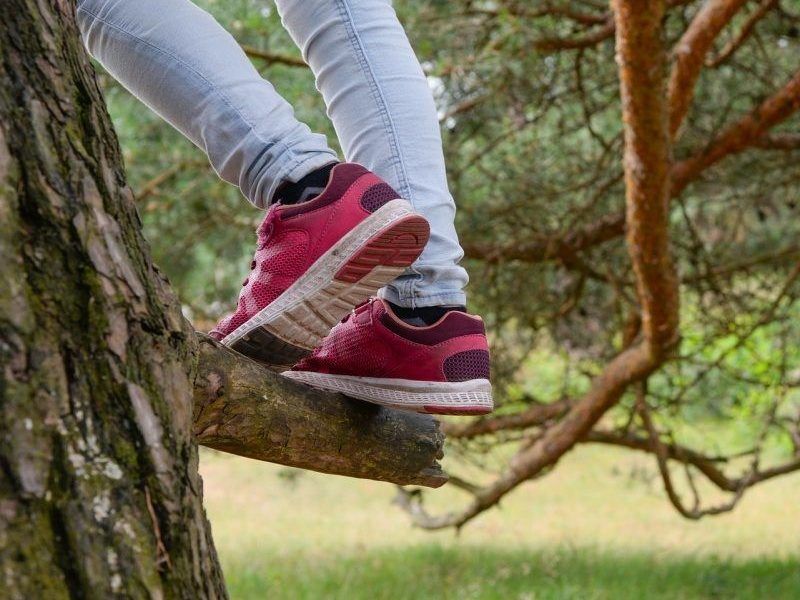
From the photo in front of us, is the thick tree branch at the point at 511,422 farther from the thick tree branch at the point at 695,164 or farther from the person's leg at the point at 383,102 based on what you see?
the person's leg at the point at 383,102

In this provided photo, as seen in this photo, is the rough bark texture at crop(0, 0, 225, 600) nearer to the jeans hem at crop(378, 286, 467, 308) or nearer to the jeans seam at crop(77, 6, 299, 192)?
the jeans seam at crop(77, 6, 299, 192)

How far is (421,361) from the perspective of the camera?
4.43 ft

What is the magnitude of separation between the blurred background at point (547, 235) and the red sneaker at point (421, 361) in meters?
2.62

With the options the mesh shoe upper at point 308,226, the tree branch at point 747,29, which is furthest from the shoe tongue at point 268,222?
the tree branch at point 747,29

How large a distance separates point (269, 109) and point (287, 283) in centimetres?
22

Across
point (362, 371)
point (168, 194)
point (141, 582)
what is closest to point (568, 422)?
point (168, 194)

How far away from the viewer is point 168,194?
4.98m

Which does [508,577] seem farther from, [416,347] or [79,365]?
[79,365]

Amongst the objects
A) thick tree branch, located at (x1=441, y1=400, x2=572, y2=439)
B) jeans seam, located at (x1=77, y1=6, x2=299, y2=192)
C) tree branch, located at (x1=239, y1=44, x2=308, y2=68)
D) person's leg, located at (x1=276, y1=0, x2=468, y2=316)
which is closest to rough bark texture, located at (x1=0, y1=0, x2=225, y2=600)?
jeans seam, located at (x1=77, y1=6, x2=299, y2=192)

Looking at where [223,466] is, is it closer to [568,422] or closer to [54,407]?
[568,422]

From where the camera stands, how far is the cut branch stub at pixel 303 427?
1.27m

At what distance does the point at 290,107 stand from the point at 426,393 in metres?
0.42

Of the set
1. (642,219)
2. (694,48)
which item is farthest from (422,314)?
(694,48)

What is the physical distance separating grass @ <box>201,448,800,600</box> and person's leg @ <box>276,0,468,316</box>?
3.35 meters
